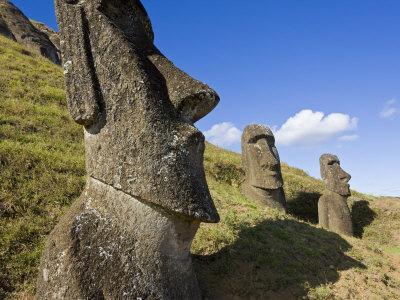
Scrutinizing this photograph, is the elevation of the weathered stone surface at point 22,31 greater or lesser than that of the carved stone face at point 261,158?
greater

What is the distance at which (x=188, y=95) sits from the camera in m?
4.74

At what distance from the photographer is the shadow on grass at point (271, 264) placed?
21.7 ft

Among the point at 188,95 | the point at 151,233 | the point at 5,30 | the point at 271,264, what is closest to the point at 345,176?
the point at 271,264

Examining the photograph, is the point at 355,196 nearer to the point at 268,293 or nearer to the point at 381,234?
the point at 381,234

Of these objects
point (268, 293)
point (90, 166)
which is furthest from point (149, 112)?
point (268, 293)

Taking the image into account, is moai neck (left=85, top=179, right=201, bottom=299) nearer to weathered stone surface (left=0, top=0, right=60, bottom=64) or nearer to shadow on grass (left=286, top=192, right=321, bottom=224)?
shadow on grass (left=286, top=192, right=321, bottom=224)

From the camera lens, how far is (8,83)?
57.5ft

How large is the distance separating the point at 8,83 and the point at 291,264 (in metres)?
14.0

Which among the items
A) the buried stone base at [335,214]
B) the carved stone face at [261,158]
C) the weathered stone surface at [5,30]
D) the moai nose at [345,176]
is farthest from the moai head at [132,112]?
the weathered stone surface at [5,30]

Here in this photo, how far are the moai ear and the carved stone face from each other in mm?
9351

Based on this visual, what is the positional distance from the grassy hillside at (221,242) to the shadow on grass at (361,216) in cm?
554

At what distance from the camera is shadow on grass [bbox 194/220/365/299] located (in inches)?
261

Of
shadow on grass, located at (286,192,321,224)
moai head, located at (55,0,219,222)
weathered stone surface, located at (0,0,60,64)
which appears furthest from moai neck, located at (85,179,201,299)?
weathered stone surface, located at (0,0,60,64)

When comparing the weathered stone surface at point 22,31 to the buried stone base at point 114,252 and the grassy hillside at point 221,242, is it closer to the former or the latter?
the grassy hillside at point 221,242
